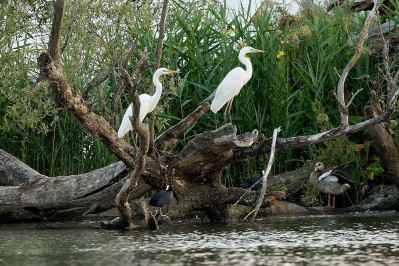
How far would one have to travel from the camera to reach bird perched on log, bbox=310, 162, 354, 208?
7.59 meters

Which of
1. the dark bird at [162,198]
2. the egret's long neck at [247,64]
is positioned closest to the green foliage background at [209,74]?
the egret's long neck at [247,64]

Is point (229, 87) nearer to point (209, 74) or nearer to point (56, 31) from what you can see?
point (209, 74)

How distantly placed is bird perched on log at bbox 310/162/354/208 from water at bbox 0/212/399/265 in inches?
32.1

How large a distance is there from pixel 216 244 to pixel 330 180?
3058 millimetres

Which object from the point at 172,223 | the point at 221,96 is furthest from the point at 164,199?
the point at 221,96

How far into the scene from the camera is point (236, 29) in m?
8.83

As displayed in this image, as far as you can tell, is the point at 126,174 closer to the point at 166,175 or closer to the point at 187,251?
the point at 166,175

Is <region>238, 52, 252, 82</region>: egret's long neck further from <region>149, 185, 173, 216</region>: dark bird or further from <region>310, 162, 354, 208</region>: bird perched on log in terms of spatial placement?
<region>149, 185, 173, 216</region>: dark bird

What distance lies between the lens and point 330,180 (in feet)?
24.9

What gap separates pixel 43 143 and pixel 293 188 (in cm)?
333

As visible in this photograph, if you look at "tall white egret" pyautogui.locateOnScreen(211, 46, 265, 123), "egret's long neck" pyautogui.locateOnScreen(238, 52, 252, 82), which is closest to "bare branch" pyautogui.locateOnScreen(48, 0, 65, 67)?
"tall white egret" pyautogui.locateOnScreen(211, 46, 265, 123)

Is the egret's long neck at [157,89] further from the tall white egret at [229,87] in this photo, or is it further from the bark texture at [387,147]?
the bark texture at [387,147]

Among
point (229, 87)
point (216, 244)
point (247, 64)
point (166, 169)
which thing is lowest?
point (216, 244)

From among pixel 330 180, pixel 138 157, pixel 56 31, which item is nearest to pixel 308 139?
pixel 330 180
